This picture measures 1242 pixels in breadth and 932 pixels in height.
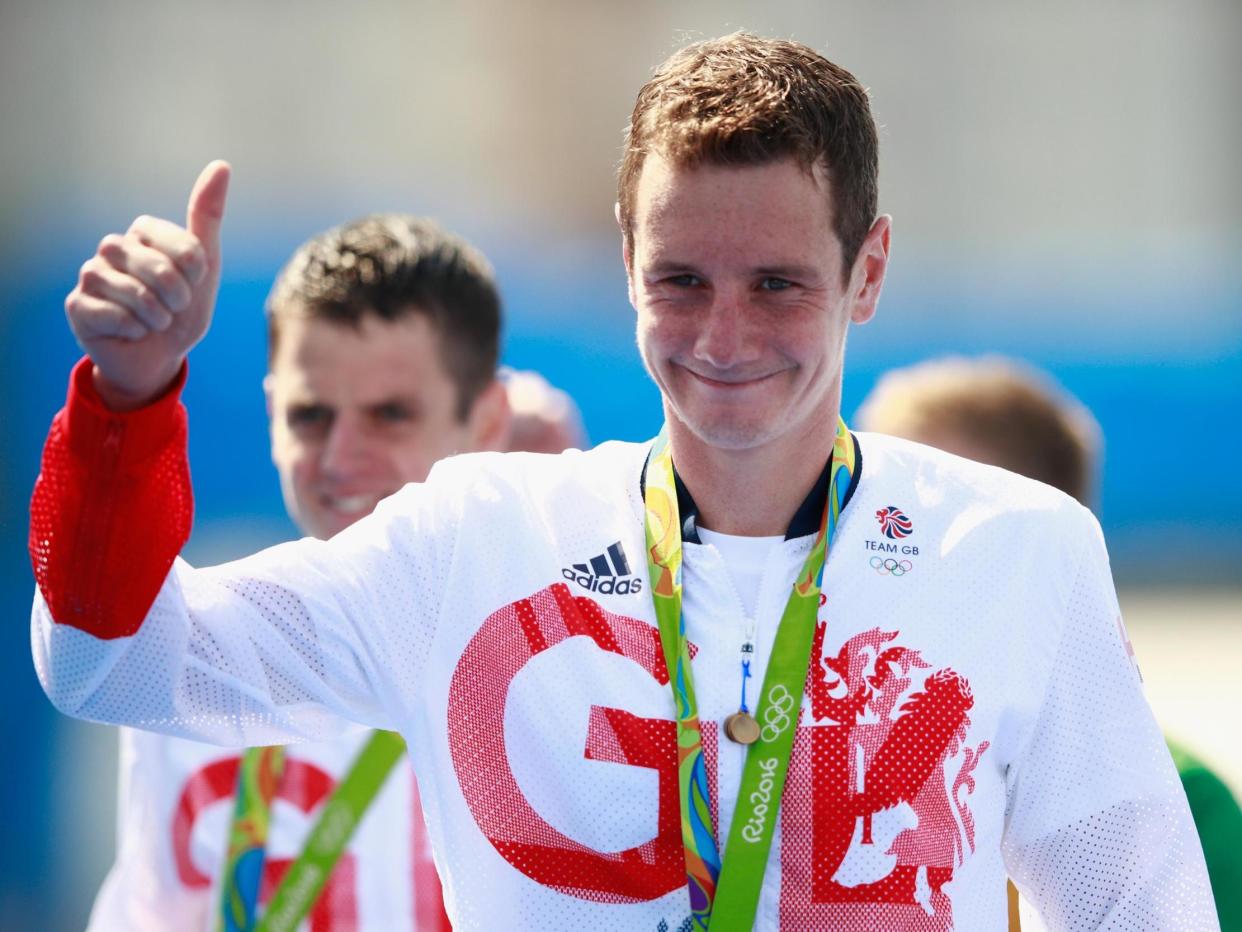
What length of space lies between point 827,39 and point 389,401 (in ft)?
30.2

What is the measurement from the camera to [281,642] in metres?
2.26

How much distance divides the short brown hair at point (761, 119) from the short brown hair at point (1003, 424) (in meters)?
1.36

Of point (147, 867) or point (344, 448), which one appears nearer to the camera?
point (147, 867)

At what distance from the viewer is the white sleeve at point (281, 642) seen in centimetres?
210

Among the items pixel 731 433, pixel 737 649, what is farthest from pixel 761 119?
pixel 737 649

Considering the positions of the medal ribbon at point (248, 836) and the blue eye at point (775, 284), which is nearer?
the blue eye at point (775, 284)

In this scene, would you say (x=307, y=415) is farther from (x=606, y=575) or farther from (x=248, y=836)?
(x=606, y=575)

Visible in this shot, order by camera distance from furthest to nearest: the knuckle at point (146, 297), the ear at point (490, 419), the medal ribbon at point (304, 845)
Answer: the ear at point (490, 419) < the medal ribbon at point (304, 845) < the knuckle at point (146, 297)

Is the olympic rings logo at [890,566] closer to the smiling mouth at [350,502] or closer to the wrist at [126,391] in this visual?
the wrist at [126,391]

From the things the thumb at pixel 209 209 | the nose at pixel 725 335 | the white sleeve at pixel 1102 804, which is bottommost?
the white sleeve at pixel 1102 804

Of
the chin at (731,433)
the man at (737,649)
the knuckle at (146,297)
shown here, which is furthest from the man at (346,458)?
the knuckle at (146,297)

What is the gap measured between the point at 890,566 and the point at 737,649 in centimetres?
27

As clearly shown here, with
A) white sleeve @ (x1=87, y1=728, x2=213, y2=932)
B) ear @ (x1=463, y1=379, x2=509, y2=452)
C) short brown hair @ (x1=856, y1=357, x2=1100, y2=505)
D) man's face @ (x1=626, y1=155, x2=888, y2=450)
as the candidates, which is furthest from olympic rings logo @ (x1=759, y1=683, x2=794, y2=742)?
ear @ (x1=463, y1=379, x2=509, y2=452)

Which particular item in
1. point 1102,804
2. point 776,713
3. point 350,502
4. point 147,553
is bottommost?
point 1102,804
